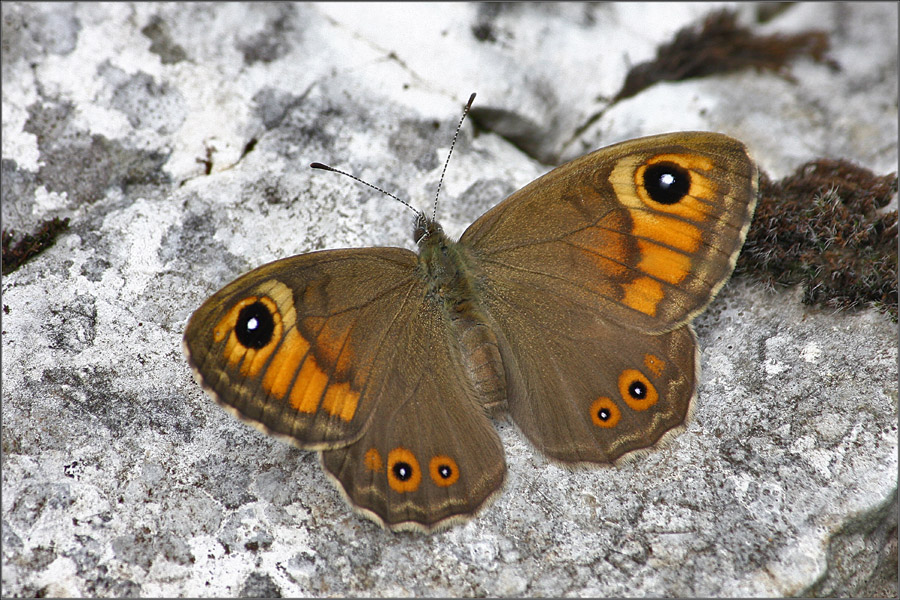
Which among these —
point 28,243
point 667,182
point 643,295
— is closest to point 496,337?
point 643,295

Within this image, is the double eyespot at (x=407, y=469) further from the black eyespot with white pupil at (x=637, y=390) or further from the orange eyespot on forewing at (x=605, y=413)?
the black eyespot with white pupil at (x=637, y=390)

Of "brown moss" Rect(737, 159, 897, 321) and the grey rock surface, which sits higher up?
"brown moss" Rect(737, 159, 897, 321)

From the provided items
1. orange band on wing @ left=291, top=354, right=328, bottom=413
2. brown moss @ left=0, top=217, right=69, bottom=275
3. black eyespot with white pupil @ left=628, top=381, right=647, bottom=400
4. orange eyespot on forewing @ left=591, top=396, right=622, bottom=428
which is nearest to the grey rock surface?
brown moss @ left=0, top=217, right=69, bottom=275

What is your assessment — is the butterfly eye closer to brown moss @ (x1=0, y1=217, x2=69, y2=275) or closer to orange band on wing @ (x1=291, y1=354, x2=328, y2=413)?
orange band on wing @ (x1=291, y1=354, x2=328, y2=413)

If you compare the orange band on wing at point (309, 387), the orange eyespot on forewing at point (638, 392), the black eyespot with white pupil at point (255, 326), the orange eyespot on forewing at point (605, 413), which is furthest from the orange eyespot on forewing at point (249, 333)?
the orange eyespot on forewing at point (638, 392)

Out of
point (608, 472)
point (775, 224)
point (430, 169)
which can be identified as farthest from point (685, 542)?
point (430, 169)

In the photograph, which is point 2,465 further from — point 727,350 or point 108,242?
point 727,350

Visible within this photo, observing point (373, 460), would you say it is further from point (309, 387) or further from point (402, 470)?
point (309, 387)

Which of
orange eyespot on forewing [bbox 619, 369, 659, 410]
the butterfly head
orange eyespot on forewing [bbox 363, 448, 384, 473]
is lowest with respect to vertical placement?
orange eyespot on forewing [bbox 363, 448, 384, 473]
